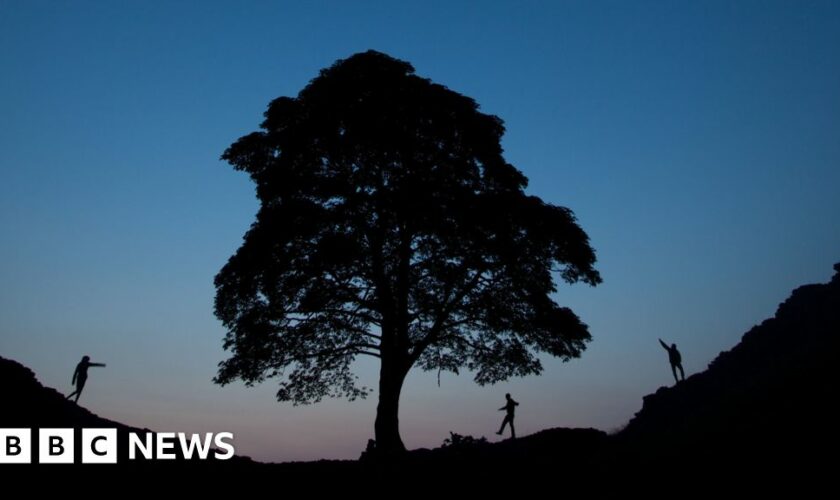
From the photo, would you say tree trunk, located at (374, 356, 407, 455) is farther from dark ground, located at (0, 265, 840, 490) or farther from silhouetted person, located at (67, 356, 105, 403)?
silhouetted person, located at (67, 356, 105, 403)

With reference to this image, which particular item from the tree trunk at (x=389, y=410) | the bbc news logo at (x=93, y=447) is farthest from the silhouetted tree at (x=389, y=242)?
the bbc news logo at (x=93, y=447)

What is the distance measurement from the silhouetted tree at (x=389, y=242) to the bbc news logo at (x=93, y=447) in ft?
17.5

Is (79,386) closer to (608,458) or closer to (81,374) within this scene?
(81,374)

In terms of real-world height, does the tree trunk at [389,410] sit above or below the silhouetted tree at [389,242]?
below

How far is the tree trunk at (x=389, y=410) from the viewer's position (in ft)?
65.5

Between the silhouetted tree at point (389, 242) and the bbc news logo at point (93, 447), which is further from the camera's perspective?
the silhouetted tree at point (389, 242)

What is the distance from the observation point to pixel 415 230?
69.3 feet

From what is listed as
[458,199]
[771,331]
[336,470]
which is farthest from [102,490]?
[771,331]

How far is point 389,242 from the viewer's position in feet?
70.6

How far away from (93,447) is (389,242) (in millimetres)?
11248

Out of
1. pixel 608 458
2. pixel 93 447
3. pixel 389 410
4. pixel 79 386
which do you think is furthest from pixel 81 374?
pixel 608 458

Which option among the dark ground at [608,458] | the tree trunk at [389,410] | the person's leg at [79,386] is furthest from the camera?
the person's leg at [79,386]

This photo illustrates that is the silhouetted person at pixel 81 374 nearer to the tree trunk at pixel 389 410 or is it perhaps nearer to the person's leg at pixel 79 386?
the person's leg at pixel 79 386

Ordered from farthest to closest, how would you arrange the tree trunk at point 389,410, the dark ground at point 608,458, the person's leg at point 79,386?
the person's leg at point 79,386 → the tree trunk at point 389,410 → the dark ground at point 608,458
